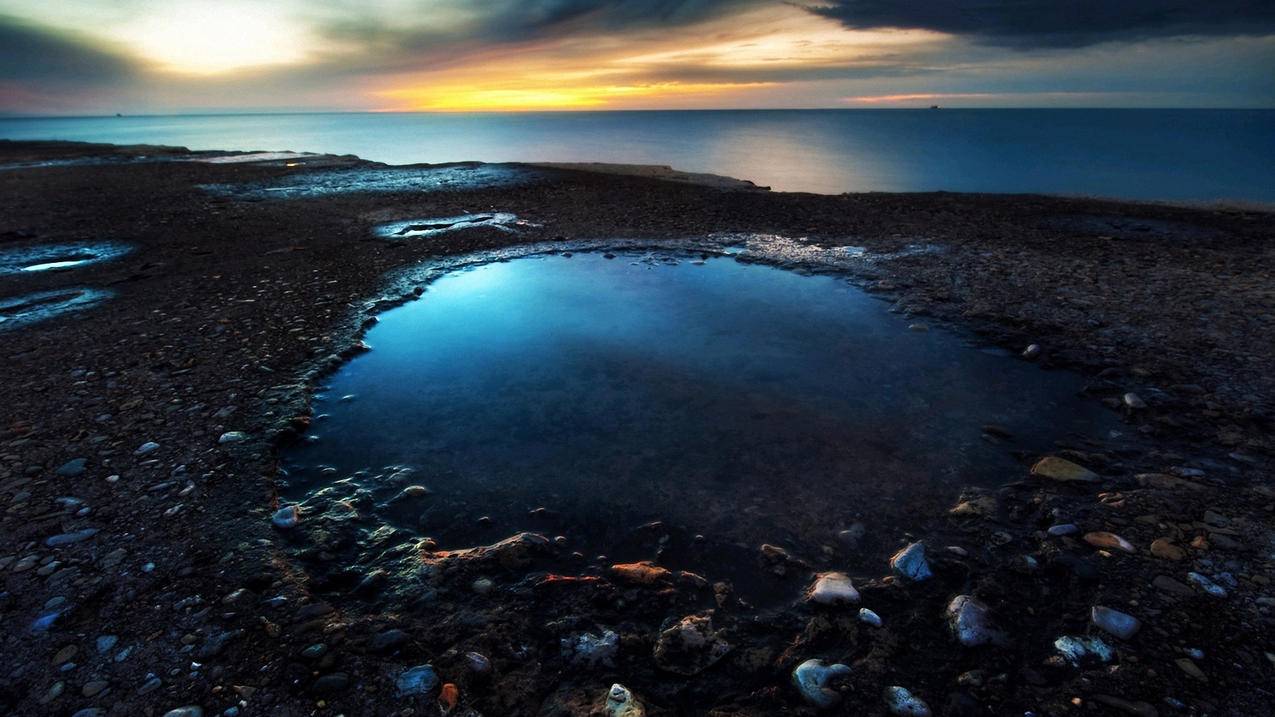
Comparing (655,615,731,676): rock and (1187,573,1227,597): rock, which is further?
(1187,573,1227,597): rock

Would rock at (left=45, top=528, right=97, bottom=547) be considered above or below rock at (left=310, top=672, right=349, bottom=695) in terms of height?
above

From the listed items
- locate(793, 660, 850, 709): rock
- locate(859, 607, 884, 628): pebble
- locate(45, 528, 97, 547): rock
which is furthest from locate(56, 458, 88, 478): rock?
locate(859, 607, 884, 628): pebble

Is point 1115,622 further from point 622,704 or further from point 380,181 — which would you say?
point 380,181

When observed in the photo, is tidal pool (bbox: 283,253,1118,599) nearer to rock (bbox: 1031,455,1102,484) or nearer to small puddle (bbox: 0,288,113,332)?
rock (bbox: 1031,455,1102,484)

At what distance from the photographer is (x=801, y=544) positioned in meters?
3.35

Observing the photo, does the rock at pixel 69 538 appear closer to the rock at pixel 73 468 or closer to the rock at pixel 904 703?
the rock at pixel 73 468

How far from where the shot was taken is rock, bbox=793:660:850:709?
2375 mm

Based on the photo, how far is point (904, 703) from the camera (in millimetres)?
2355

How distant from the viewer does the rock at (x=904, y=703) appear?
2.32m

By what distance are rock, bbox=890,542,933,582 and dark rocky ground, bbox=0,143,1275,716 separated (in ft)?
0.15

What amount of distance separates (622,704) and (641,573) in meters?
0.82

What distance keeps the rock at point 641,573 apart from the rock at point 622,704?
692 mm

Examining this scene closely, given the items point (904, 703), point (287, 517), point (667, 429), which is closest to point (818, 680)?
point (904, 703)

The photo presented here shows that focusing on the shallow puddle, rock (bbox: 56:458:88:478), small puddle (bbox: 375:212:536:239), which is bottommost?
rock (bbox: 56:458:88:478)
